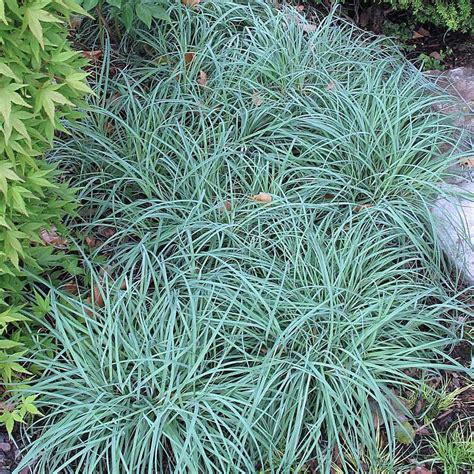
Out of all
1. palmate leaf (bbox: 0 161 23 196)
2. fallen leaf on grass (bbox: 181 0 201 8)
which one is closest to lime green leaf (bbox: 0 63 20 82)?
palmate leaf (bbox: 0 161 23 196)

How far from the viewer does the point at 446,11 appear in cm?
423

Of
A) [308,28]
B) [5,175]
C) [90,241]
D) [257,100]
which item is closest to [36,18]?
[5,175]

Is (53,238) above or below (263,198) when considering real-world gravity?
below

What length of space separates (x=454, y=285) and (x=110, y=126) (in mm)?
1755

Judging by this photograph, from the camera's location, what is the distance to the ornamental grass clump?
246 centimetres

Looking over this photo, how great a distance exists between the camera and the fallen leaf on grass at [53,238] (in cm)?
285

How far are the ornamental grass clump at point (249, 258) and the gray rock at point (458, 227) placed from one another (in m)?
0.07

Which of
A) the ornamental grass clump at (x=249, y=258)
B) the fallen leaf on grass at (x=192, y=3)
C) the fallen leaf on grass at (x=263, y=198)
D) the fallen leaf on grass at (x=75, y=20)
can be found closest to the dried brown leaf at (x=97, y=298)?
the ornamental grass clump at (x=249, y=258)

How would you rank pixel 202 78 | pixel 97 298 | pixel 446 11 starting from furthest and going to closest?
1. pixel 446 11
2. pixel 202 78
3. pixel 97 298

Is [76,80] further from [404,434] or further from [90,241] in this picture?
[404,434]

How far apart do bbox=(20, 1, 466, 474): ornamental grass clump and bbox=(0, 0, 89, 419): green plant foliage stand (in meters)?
0.19

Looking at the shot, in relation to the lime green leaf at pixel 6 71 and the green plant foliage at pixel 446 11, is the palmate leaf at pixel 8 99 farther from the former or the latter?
the green plant foliage at pixel 446 11

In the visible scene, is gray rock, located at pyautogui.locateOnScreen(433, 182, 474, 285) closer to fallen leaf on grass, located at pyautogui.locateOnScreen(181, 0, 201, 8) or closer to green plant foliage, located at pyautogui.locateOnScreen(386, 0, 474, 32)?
green plant foliage, located at pyautogui.locateOnScreen(386, 0, 474, 32)

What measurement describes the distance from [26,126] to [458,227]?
1847 millimetres
